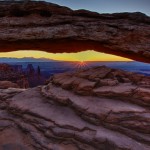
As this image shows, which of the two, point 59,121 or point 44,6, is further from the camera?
point 59,121

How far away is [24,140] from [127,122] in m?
5.09

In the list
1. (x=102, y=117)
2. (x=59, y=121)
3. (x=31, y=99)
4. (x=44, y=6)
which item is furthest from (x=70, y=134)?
(x=44, y=6)

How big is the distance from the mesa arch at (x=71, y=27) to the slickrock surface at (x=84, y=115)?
8.43ft

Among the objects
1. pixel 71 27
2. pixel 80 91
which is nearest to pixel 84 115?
pixel 80 91

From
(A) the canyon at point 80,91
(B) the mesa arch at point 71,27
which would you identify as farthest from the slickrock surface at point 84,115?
(B) the mesa arch at point 71,27

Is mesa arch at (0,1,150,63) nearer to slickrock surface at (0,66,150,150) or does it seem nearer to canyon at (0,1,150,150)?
canyon at (0,1,150,150)

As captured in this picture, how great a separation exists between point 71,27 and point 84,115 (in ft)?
13.6

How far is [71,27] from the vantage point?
8.59 meters

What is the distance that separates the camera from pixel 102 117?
9906mm

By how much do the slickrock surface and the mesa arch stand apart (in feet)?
8.43

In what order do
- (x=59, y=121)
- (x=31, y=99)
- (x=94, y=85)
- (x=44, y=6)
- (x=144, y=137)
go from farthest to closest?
(x=31, y=99) → (x=94, y=85) → (x=59, y=121) → (x=144, y=137) → (x=44, y=6)

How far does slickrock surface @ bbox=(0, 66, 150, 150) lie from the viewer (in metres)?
9.38

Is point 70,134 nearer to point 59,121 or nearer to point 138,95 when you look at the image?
point 59,121

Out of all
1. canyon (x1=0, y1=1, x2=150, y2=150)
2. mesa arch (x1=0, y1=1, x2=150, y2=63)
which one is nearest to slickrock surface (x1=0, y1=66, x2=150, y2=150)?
canyon (x1=0, y1=1, x2=150, y2=150)
